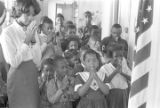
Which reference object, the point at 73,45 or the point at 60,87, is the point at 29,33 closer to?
the point at 60,87

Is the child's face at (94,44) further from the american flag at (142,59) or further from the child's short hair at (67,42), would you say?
the american flag at (142,59)

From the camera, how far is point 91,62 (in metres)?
2.75

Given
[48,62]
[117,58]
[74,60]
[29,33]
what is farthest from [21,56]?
[74,60]

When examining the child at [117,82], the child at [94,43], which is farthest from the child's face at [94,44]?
the child at [117,82]

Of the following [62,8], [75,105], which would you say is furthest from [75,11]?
[75,105]

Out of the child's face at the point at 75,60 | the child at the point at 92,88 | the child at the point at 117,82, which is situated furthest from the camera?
the child's face at the point at 75,60

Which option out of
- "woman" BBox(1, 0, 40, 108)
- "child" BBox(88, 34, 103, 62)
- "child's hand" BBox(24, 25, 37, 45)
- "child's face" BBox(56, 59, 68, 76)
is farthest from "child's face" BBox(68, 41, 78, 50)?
"child's hand" BBox(24, 25, 37, 45)

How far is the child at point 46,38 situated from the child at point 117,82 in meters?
0.77

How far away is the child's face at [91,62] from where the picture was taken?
2748mm

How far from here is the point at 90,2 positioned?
19.1 feet

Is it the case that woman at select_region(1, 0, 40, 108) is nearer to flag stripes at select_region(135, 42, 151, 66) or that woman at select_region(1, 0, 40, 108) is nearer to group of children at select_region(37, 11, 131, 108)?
group of children at select_region(37, 11, 131, 108)

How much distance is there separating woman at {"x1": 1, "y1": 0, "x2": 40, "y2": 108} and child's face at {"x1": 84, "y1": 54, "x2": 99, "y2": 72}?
525mm

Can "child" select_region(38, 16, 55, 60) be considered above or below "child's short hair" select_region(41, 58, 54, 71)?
above

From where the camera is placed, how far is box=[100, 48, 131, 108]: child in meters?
2.97
